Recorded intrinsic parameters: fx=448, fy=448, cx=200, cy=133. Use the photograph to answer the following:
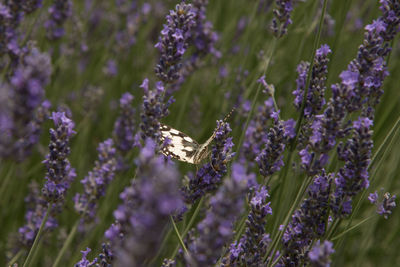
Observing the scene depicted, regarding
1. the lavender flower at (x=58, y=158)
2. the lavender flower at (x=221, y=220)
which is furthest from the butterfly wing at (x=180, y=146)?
the lavender flower at (x=221, y=220)

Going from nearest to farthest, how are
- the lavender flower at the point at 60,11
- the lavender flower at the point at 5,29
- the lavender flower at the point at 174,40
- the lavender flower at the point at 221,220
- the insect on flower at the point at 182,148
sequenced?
1. the lavender flower at the point at 221,220
2. the lavender flower at the point at 174,40
3. the insect on flower at the point at 182,148
4. the lavender flower at the point at 5,29
5. the lavender flower at the point at 60,11

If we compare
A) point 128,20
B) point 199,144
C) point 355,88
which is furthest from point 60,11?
point 355,88

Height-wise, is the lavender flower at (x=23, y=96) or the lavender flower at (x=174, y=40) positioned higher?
the lavender flower at (x=174, y=40)

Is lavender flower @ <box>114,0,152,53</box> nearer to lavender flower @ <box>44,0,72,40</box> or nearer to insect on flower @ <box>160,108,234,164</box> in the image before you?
lavender flower @ <box>44,0,72,40</box>

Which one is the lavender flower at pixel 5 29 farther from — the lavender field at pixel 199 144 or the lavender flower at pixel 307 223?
the lavender flower at pixel 307 223

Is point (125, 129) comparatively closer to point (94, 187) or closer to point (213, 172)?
point (94, 187)

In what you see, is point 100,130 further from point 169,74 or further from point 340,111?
point 340,111

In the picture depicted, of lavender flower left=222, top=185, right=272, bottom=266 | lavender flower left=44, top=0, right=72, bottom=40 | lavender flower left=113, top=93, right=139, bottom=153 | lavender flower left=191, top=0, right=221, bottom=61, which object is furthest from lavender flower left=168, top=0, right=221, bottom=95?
lavender flower left=222, top=185, right=272, bottom=266
